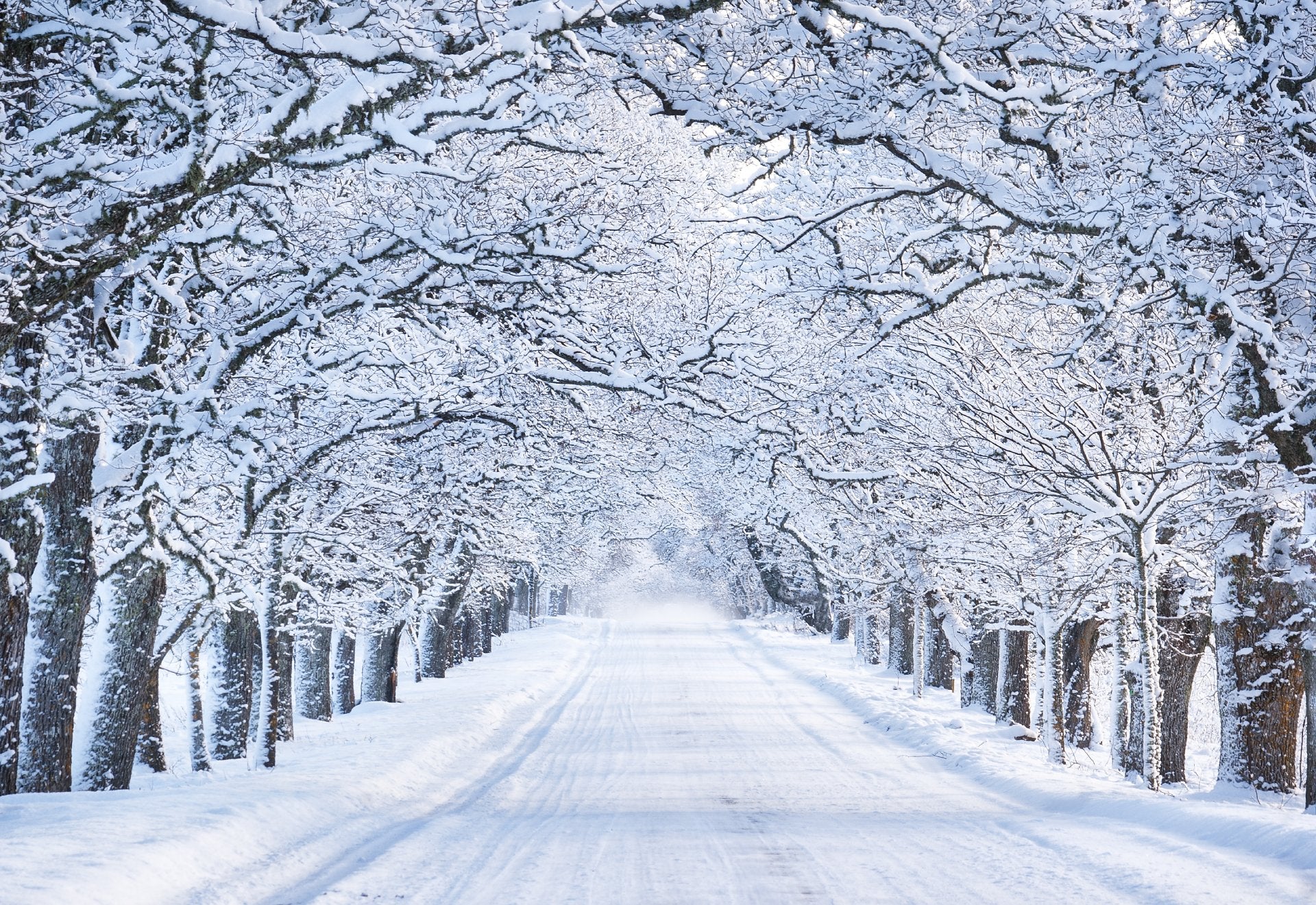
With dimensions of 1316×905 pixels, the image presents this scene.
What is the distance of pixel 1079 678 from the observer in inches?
791

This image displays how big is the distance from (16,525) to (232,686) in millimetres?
7595

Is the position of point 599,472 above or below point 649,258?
below

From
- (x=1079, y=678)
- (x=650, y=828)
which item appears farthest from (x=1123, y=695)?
(x=650, y=828)

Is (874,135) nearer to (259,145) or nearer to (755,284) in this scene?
(259,145)

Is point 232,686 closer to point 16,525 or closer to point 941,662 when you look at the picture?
point 16,525

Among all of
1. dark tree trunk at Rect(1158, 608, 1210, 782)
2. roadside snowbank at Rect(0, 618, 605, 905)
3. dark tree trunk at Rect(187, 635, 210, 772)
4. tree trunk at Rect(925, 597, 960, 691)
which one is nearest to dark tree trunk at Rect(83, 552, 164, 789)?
roadside snowbank at Rect(0, 618, 605, 905)

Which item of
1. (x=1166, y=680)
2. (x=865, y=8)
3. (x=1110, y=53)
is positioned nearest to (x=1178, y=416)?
(x=1166, y=680)

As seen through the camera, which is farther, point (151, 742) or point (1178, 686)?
point (1178, 686)

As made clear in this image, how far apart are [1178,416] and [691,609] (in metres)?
128

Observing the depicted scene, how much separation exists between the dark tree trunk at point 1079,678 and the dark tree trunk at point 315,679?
47.2 feet

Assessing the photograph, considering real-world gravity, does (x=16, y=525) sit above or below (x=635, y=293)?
below

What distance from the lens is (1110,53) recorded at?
27.1 ft

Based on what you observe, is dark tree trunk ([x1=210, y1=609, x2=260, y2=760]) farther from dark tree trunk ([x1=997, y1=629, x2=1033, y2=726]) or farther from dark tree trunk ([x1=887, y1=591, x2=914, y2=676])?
dark tree trunk ([x1=887, y1=591, x2=914, y2=676])

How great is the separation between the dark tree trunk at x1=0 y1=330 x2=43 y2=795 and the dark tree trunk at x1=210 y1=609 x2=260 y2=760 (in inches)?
260
